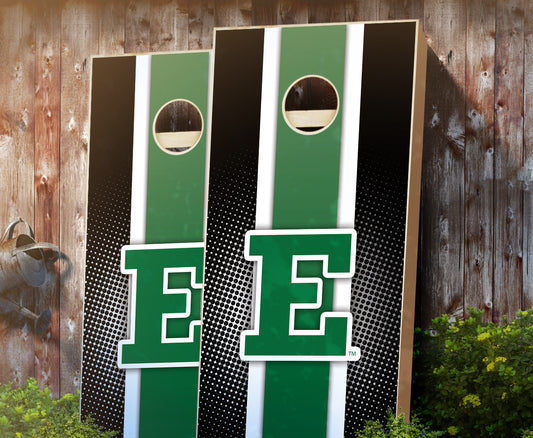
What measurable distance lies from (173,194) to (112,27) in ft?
3.81

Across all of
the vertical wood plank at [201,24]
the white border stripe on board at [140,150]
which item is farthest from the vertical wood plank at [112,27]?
the white border stripe on board at [140,150]

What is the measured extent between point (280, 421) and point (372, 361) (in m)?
0.48

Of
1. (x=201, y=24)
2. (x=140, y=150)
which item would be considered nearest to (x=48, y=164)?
(x=140, y=150)

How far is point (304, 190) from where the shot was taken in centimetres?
263

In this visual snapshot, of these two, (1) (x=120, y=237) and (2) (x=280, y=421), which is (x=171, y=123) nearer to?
(1) (x=120, y=237)

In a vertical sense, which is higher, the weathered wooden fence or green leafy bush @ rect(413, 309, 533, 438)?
the weathered wooden fence

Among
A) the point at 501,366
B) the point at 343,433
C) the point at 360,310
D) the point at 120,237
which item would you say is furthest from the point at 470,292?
the point at 120,237

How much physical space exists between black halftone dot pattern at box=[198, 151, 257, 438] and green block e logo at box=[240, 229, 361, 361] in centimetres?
6

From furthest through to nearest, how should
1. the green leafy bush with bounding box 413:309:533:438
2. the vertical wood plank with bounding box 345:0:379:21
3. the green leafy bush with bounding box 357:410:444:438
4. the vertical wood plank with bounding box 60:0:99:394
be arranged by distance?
the vertical wood plank with bounding box 60:0:99:394, the vertical wood plank with bounding box 345:0:379:21, the green leafy bush with bounding box 413:309:533:438, the green leafy bush with bounding box 357:410:444:438

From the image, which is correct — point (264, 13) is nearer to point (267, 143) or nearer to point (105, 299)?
point (267, 143)

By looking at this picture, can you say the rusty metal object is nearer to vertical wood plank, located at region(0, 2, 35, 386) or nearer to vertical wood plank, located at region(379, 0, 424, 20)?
vertical wood plank, located at region(0, 2, 35, 386)

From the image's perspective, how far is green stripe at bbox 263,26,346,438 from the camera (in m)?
2.58

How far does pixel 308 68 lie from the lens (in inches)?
104

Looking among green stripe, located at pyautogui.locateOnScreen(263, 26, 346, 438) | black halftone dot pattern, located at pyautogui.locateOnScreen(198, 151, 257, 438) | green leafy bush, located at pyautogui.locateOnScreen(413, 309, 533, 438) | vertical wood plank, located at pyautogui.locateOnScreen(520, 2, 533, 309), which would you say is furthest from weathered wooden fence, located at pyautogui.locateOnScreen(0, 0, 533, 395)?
black halftone dot pattern, located at pyautogui.locateOnScreen(198, 151, 257, 438)
